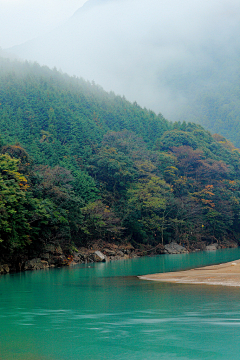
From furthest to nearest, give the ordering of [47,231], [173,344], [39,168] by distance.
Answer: [39,168]
[47,231]
[173,344]

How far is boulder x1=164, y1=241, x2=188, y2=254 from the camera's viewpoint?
51.6 meters

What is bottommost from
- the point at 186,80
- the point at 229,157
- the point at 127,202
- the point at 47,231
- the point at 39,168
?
the point at 47,231

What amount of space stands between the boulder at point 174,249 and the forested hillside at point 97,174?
1.42m

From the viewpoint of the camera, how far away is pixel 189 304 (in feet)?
44.4

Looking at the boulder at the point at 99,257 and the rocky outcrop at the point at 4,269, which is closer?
the rocky outcrop at the point at 4,269

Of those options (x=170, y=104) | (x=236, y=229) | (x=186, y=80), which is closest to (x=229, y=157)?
(x=236, y=229)

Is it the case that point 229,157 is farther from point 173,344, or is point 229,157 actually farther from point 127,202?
point 173,344

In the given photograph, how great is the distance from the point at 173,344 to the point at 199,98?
6680 inches

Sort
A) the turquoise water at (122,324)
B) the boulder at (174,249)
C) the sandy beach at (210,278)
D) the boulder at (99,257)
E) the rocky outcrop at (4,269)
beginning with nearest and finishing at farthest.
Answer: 1. the turquoise water at (122,324)
2. the sandy beach at (210,278)
3. the rocky outcrop at (4,269)
4. the boulder at (99,257)
5. the boulder at (174,249)

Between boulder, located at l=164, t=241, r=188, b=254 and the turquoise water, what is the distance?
33633 millimetres

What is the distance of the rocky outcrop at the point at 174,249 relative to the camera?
51.6 m

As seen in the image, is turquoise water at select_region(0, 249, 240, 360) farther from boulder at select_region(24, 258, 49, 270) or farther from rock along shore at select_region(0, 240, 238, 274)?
boulder at select_region(24, 258, 49, 270)

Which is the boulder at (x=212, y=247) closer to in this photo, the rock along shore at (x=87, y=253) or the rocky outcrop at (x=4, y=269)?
the rock along shore at (x=87, y=253)

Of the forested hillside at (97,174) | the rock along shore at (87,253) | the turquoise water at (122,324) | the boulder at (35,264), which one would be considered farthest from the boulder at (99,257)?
the turquoise water at (122,324)
